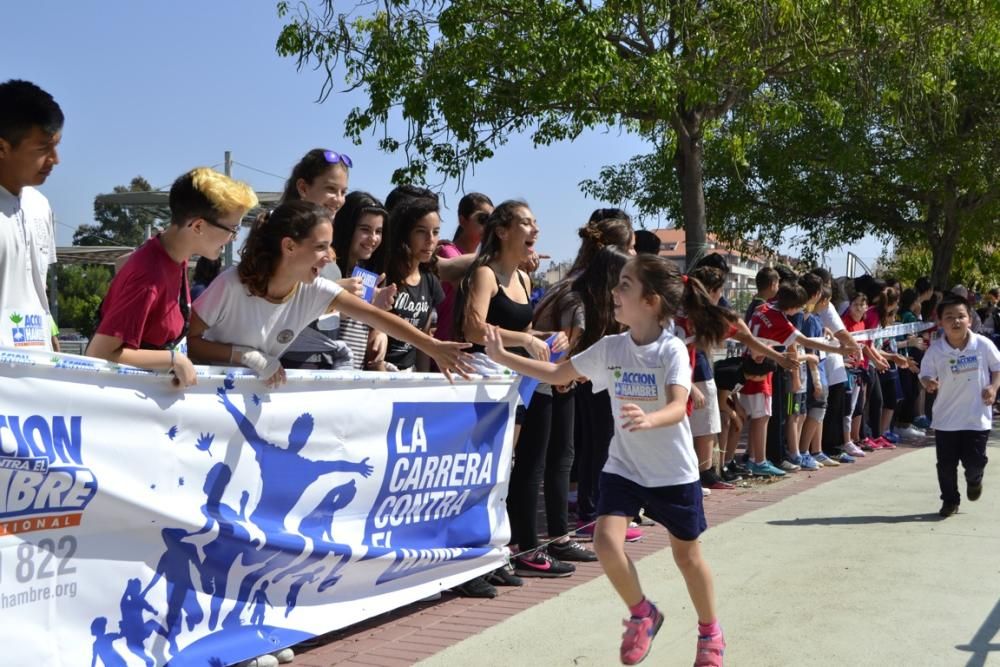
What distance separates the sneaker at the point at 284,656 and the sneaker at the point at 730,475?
19.8 ft

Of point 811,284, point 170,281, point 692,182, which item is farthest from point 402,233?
point 692,182

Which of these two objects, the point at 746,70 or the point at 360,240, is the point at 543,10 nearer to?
the point at 746,70

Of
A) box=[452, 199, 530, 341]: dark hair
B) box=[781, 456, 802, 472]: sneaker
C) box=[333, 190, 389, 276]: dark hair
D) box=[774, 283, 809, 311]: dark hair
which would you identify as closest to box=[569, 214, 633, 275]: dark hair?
box=[452, 199, 530, 341]: dark hair

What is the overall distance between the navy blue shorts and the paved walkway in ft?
2.04

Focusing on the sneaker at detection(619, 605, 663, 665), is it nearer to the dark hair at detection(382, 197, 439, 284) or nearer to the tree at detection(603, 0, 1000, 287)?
the dark hair at detection(382, 197, 439, 284)

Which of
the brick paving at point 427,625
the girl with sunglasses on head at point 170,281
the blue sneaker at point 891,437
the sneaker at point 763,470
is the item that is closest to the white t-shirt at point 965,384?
the sneaker at point 763,470

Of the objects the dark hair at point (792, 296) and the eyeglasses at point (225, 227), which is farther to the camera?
the dark hair at point (792, 296)

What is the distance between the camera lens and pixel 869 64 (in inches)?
561

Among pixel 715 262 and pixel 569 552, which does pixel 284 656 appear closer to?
pixel 569 552

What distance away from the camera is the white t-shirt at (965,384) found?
8.28 m

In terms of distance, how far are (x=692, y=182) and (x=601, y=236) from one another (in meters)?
7.82

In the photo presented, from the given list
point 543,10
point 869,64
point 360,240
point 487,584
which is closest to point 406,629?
point 487,584

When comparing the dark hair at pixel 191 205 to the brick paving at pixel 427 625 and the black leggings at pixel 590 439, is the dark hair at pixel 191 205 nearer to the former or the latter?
the brick paving at pixel 427 625

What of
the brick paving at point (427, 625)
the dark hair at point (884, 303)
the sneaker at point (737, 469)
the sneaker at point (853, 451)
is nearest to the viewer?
the brick paving at point (427, 625)
